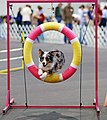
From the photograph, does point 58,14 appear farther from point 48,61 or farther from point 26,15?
point 48,61

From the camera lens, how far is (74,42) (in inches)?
282

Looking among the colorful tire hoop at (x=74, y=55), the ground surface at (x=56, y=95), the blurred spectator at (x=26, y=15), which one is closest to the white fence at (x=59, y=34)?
the blurred spectator at (x=26, y=15)

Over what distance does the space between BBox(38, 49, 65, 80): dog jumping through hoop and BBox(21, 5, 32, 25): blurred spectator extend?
46.6 ft

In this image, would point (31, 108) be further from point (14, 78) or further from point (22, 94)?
point (14, 78)

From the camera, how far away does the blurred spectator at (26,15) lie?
21.0m

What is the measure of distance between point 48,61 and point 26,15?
47.5 ft

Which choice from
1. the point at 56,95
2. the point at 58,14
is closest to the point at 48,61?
the point at 56,95

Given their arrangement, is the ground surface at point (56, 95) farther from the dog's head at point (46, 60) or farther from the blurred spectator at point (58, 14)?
the blurred spectator at point (58, 14)

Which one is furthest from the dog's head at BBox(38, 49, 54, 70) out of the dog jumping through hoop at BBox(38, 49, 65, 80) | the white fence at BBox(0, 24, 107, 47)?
the white fence at BBox(0, 24, 107, 47)

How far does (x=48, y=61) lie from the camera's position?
6.90m

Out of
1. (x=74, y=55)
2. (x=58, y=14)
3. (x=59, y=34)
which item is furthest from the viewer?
(x=58, y=14)

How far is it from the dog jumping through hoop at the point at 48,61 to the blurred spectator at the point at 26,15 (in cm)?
1419

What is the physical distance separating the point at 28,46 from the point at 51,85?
2.80 metres

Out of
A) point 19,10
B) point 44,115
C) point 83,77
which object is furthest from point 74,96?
point 19,10
